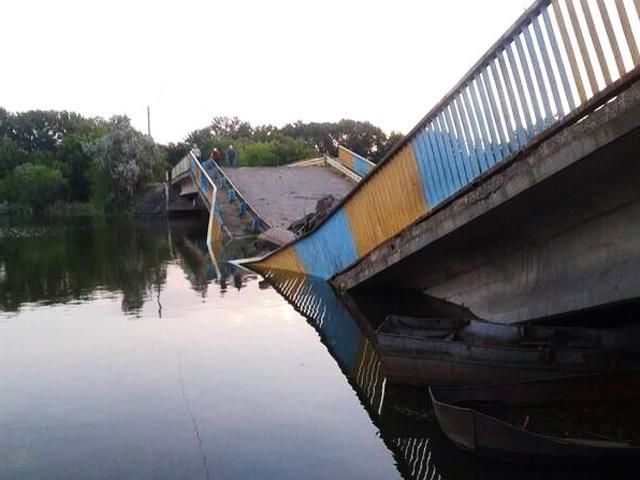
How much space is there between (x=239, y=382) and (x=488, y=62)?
442cm

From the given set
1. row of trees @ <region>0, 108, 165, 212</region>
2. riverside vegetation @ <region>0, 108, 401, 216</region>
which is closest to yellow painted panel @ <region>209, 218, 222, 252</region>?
riverside vegetation @ <region>0, 108, 401, 216</region>

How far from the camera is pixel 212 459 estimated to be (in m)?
4.90

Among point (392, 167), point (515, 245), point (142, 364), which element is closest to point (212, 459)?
point (142, 364)

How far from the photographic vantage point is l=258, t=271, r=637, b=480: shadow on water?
14.6 ft

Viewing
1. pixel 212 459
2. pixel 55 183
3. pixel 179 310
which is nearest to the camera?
pixel 212 459

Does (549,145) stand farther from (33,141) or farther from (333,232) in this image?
(33,141)

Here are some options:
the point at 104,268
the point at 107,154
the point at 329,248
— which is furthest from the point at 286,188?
the point at 107,154

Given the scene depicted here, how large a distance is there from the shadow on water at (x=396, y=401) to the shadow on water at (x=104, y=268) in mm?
3541

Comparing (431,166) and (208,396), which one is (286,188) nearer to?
(431,166)

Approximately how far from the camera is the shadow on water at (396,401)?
4.46m

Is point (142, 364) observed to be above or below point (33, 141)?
below

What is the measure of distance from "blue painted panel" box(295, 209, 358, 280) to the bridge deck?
28.9ft

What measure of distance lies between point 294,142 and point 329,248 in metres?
49.5

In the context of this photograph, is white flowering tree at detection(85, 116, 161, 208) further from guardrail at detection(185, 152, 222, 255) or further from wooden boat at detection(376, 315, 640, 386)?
wooden boat at detection(376, 315, 640, 386)
